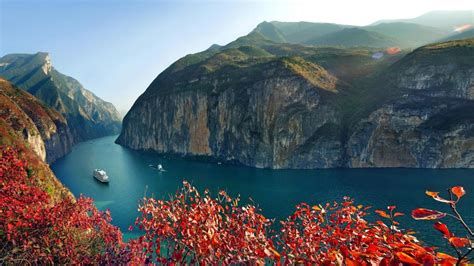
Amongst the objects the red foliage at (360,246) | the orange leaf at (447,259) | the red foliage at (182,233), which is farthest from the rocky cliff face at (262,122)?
the orange leaf at (447,259)

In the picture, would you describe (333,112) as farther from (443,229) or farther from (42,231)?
(443,229)

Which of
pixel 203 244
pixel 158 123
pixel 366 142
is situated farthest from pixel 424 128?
pixel 158 123

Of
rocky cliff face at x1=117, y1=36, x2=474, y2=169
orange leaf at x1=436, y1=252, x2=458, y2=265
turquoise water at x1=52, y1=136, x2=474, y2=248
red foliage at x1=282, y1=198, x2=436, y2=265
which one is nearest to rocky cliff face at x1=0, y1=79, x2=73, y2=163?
turquoise water at x1=52, y1=136, x2=474, y2=248

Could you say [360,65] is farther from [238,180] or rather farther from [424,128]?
[238,180]

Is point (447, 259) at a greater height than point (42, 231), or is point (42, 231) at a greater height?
point (447, 259)

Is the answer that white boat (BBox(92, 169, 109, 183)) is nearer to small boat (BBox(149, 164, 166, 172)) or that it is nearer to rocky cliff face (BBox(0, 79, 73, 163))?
rocky cliff face (BBox(0, 79, 73, 163))

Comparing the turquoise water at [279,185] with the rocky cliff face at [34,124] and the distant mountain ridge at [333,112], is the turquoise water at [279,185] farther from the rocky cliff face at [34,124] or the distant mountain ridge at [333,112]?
the rocky cliff face at [34,124]

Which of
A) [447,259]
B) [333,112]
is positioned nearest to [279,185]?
[333,112]
